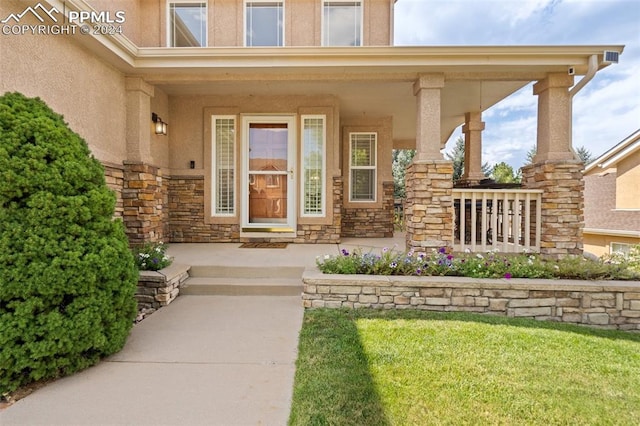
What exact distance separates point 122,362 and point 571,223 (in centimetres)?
575

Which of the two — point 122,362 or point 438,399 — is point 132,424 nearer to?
point 122,362

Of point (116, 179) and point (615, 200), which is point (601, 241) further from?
point (116, 179)

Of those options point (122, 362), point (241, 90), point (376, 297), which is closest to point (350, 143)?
point (241, 90)

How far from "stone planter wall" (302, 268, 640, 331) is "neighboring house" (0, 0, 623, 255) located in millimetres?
1248

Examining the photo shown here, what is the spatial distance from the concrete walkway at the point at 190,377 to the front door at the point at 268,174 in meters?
2.88

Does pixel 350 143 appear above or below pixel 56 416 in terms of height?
above

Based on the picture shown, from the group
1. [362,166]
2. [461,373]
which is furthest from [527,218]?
[362,166]

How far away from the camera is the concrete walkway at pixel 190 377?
1.92 metres

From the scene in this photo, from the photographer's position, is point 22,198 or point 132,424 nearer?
point 132,424

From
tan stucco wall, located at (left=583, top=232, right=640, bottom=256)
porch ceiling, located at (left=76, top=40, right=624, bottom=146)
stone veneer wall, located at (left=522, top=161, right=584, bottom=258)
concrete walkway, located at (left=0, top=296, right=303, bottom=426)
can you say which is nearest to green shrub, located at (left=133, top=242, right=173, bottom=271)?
concrete walkway, located at (left=0, top=296, right=303, bottom=426)

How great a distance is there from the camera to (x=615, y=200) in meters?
12.0

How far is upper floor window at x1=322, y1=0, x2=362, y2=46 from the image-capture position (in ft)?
20.1

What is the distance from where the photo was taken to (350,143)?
7738 millimetres

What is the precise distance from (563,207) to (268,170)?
4.95m
